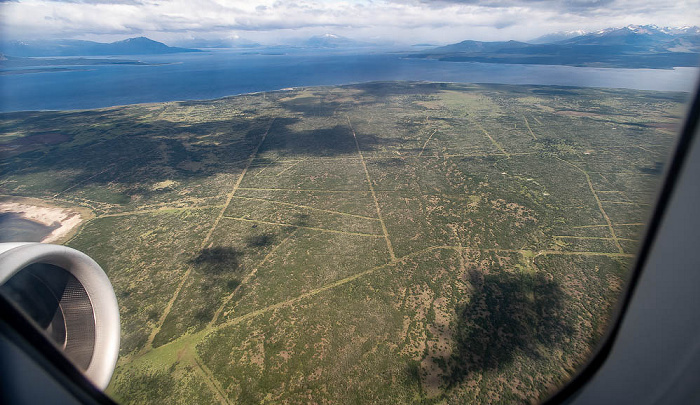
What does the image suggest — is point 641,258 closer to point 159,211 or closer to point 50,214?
point 159,211

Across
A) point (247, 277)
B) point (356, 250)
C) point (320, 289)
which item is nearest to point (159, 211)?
point (247, 277)

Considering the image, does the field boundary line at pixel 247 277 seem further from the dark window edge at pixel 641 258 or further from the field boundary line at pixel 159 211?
the dark window edge at pixel 641 258

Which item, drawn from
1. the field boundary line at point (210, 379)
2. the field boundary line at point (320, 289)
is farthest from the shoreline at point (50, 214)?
the field boundary line at point (210, 379)

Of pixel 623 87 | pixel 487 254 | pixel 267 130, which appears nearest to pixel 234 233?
pixel 487 254

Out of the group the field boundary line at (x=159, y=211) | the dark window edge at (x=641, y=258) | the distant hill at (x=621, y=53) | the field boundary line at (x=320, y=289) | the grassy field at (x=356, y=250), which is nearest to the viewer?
the dark window edge at (x=641, y=258)

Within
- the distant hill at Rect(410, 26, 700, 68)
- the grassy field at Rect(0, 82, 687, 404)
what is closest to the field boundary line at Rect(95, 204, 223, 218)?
the grassy field at Rect(0, 82, 687, 404)
